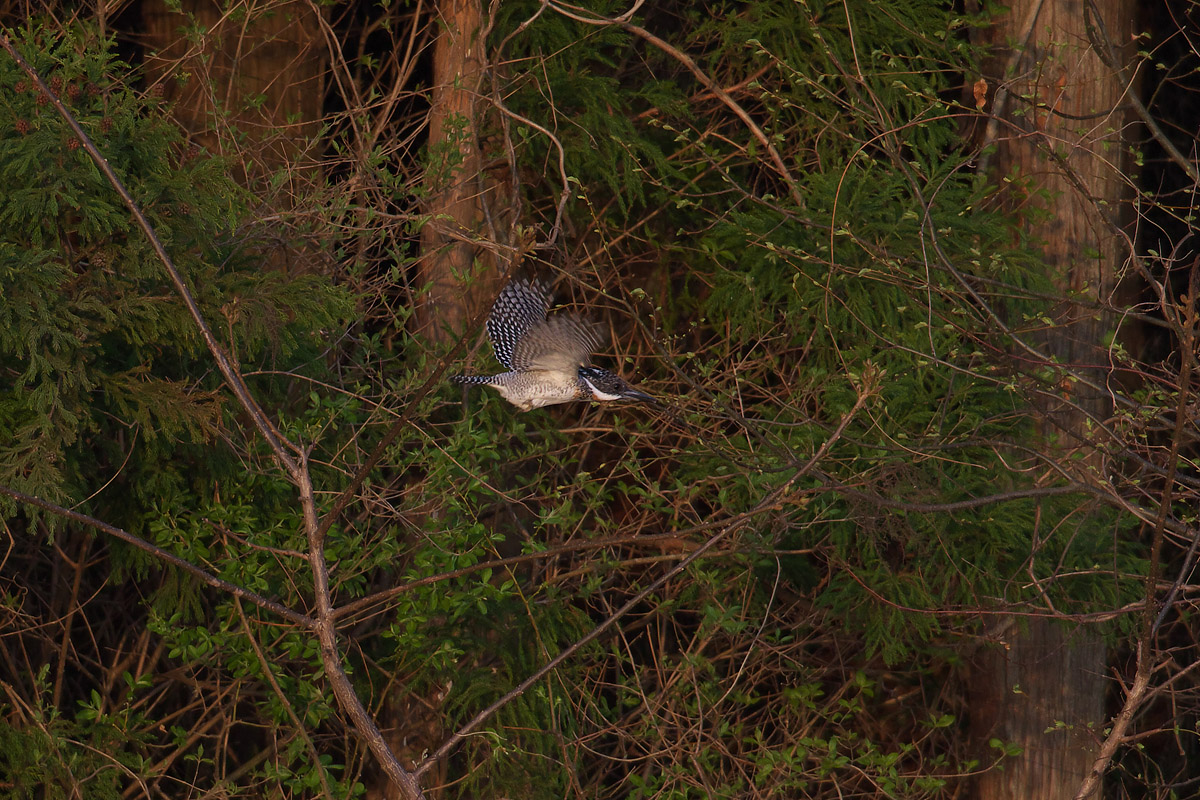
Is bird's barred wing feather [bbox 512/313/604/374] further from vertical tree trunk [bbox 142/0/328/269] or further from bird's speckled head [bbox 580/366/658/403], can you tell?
vertical tree trunk [bbox 142/0/328/269]

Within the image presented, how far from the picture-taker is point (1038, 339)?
4777 millimetres

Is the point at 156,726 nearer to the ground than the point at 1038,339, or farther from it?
nearer to the ground

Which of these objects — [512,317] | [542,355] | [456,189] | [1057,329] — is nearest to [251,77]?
[456,189]

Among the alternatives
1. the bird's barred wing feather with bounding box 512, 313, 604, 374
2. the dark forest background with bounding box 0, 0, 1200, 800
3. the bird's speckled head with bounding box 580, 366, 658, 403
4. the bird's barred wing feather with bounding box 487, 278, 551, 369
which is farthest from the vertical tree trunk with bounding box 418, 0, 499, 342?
the bird's speckled head with bounding box 580, 366, 658, 403

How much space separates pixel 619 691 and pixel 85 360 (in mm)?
2257

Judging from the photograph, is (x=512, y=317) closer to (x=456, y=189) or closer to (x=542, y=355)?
(x=542, y=355)

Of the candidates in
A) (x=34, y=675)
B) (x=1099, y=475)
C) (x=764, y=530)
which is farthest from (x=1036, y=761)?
(x=34, y=675)

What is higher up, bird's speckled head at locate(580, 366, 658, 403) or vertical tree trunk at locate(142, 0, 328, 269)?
vertical tree trunk at locate(142, 0, 328, 269)

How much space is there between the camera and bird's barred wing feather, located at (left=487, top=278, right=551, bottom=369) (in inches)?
151

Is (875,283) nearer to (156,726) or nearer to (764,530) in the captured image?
(764,530)

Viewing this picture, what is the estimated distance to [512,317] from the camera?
3.86 m

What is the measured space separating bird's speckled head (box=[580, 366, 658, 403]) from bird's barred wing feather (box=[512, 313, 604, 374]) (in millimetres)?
55

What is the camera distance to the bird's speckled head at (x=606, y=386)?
3654 millimetres

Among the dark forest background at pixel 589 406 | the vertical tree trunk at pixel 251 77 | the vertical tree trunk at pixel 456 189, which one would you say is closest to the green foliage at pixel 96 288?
the dark forest background at pixel 589 406
